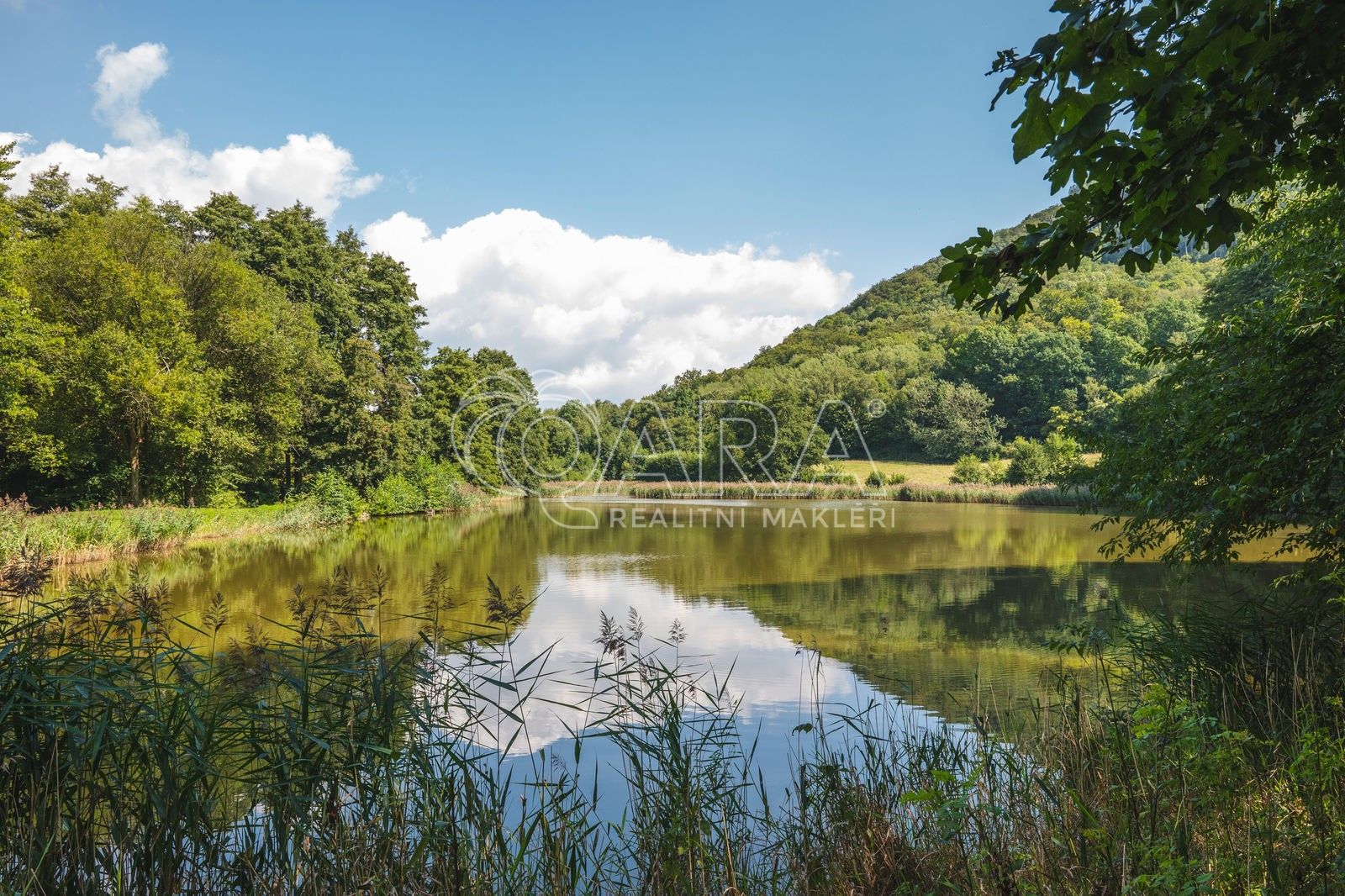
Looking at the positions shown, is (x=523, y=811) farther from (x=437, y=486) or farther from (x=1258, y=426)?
(x=437, y=486)

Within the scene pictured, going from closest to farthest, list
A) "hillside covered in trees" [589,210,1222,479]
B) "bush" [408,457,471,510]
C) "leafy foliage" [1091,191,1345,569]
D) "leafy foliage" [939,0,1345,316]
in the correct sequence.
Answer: "leafy foliage" [939,0,1345,316] < "leafy foliage" [1091,191,1345,569] < "bush" [408,457,471,510] < "hillside covered in trees" [589,210,1222,479]

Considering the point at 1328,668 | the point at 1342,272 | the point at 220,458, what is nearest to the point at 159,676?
the point at 1342,272

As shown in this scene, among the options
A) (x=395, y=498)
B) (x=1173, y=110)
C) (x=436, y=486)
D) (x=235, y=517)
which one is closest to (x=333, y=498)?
(x=395, y=498)

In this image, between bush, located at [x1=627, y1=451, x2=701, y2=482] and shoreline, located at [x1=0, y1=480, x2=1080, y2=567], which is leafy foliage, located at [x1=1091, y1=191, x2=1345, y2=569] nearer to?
shoreline, located at [x1=0, y1=480, x2=1080, y2=567]

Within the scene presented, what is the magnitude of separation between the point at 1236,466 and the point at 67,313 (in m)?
25.6

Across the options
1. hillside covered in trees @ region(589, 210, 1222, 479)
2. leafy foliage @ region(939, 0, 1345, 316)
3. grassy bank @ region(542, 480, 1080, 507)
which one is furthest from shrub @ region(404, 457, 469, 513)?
leafy foliage @ region(939, 0, 1345, 316)

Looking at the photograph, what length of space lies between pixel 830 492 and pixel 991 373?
70.0 feet

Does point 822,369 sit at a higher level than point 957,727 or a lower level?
higher

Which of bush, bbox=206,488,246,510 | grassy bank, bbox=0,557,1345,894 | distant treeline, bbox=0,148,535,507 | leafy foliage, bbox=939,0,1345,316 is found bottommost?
grassy bank, bbox=0,557,1345,894

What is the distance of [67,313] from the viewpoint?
20.4 m

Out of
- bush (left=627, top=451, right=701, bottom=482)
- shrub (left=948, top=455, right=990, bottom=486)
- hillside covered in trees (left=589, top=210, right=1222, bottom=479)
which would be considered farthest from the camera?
bush (left=627, top=451, right=701, bottom=482)

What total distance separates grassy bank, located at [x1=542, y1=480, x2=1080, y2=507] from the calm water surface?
879 cm

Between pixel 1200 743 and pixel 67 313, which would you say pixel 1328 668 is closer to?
pixel 1200 743

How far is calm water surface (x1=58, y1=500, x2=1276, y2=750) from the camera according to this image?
7305mm
